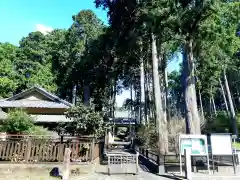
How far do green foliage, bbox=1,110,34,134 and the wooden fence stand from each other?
2178mm

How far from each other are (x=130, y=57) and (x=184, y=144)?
16.8 metres

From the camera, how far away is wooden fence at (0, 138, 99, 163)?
12234mm

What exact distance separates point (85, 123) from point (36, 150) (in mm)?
3953

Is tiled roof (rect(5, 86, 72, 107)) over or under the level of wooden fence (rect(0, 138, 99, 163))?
over

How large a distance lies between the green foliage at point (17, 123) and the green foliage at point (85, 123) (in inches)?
101

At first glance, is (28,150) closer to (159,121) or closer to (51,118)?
(159,121)

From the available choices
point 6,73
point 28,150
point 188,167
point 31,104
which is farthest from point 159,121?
point 6,73

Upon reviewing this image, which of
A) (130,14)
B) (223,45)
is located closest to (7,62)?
(130,14)

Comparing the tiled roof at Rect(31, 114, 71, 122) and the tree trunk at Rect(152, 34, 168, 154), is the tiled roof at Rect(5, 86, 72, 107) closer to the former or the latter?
the tiled roof at Rect(31, 114, 71, 122)

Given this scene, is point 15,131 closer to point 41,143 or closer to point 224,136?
point 41,143

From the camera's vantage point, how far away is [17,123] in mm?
14602

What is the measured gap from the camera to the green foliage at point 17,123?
14.6 meters

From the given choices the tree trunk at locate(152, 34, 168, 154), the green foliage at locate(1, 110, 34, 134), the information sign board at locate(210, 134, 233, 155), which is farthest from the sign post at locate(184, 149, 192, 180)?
the green foliage at locate(1, 110, 34, 134)

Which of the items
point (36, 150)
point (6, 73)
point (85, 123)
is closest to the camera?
point (36, 150)
